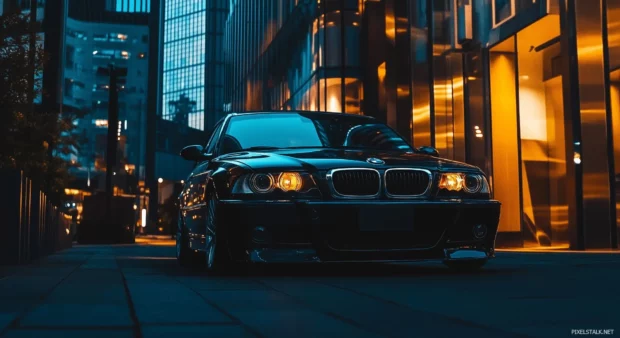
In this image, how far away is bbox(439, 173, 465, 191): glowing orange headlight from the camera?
6832mm

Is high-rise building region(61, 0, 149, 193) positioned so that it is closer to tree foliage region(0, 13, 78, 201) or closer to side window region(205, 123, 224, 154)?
tree foliage region(0, 13, 78, 201)

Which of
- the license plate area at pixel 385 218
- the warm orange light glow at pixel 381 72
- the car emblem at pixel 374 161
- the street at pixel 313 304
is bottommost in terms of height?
the street at pixel 313 304

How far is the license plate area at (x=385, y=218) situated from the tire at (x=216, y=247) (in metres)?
1.08

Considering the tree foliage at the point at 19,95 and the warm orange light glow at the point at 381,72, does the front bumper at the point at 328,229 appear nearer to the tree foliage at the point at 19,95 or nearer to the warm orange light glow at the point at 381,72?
the tree foliage at the point at 19,95

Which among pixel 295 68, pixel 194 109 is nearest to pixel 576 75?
pixel 295 68

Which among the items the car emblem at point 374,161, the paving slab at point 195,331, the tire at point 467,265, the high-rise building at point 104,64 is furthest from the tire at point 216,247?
the high-rise building at point 104,64

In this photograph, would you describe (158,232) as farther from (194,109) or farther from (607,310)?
(607,310)

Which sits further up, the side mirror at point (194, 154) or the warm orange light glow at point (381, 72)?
the warm orange light glow at point (381, 72)

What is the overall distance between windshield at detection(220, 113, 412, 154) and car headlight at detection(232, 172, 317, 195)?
47.2 inches

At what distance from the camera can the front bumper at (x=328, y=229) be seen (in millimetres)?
6512

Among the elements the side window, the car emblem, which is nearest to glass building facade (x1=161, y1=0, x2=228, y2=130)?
the side window

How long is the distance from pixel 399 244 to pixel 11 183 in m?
4.92

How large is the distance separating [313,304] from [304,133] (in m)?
A: 3.73

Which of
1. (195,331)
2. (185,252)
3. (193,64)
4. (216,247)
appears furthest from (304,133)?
(193,64)
